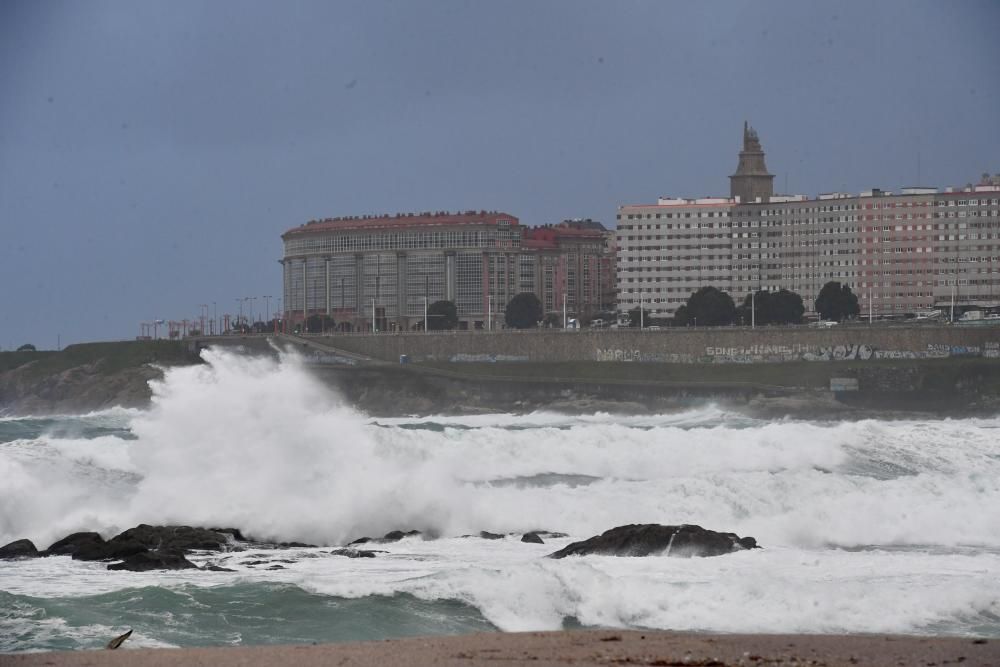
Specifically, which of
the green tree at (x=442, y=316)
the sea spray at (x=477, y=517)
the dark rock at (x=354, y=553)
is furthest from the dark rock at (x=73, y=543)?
the green tree at (x=442, y=316)

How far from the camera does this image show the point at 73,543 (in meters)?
23.3

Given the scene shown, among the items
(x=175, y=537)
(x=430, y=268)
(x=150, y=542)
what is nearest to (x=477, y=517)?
(x=175, y=537)

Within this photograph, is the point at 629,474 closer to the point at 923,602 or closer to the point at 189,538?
the point at 189,538

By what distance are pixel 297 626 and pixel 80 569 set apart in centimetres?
576

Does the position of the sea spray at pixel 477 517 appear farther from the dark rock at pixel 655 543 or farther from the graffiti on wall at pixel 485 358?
the graffiti on wall at pixel 485 358

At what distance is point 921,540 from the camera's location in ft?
81.4

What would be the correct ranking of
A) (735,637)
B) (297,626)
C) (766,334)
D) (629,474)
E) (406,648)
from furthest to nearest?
(766,334), (629,474), (297,626), (735,637), (406,648)

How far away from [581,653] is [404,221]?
134257mm

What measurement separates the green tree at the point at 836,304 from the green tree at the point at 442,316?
34.8 meters

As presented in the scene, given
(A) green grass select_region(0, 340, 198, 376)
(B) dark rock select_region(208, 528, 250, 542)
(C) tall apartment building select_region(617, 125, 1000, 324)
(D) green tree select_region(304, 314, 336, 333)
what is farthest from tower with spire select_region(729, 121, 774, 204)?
(B) dark rock select_region(208, 528, 250, 542)

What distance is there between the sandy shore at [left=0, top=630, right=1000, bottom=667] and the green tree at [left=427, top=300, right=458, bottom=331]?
11845cm

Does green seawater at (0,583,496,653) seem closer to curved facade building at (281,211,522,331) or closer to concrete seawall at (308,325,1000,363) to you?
concrete seawall at (308,325,1000,363)

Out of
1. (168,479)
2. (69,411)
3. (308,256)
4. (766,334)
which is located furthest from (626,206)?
(168,479)

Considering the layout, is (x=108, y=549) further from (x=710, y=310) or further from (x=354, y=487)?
(x=710, y=310)
